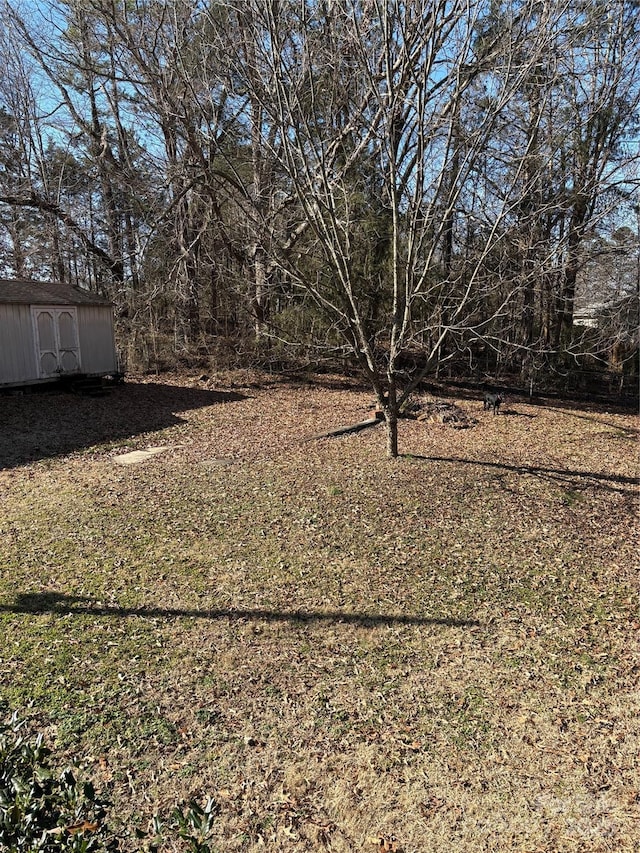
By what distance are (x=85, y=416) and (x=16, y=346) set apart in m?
2.37

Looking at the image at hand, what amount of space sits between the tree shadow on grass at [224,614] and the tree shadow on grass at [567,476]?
11.8 ft

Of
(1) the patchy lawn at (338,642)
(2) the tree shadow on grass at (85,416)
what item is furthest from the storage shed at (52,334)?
(1) the patchy lawn at (338,642)

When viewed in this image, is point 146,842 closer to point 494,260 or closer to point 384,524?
point 384,524

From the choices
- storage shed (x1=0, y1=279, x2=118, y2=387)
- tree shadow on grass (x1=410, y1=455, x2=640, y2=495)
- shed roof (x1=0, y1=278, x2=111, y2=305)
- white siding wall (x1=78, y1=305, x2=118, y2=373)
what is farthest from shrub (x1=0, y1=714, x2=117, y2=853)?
white siding wall (x1=78, y1=305, x2=118, y2=373)

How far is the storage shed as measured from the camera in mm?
10852

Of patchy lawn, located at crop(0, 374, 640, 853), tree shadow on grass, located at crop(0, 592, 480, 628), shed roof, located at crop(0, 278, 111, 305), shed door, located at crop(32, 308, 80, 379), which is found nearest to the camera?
patchy lawn, located at crop(0, 374, 640, 853)

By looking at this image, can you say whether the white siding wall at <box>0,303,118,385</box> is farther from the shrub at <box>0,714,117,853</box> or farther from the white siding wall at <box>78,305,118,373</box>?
the shrub at <box>0,714,117,853</box>

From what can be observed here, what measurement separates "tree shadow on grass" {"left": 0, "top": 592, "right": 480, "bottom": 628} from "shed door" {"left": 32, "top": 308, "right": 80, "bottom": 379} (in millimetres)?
8568

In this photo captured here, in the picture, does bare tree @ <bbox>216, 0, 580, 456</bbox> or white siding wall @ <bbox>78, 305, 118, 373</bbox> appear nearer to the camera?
bare tree @ <bbox>216, 0, 580, 456</bbox>

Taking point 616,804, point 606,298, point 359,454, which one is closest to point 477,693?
point 616,804

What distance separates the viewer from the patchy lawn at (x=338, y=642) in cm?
247

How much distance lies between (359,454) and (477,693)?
474 cm

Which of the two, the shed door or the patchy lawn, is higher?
the shed door

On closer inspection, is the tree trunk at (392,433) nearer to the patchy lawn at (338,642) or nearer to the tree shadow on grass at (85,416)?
the patchy lawn at (338,642)
